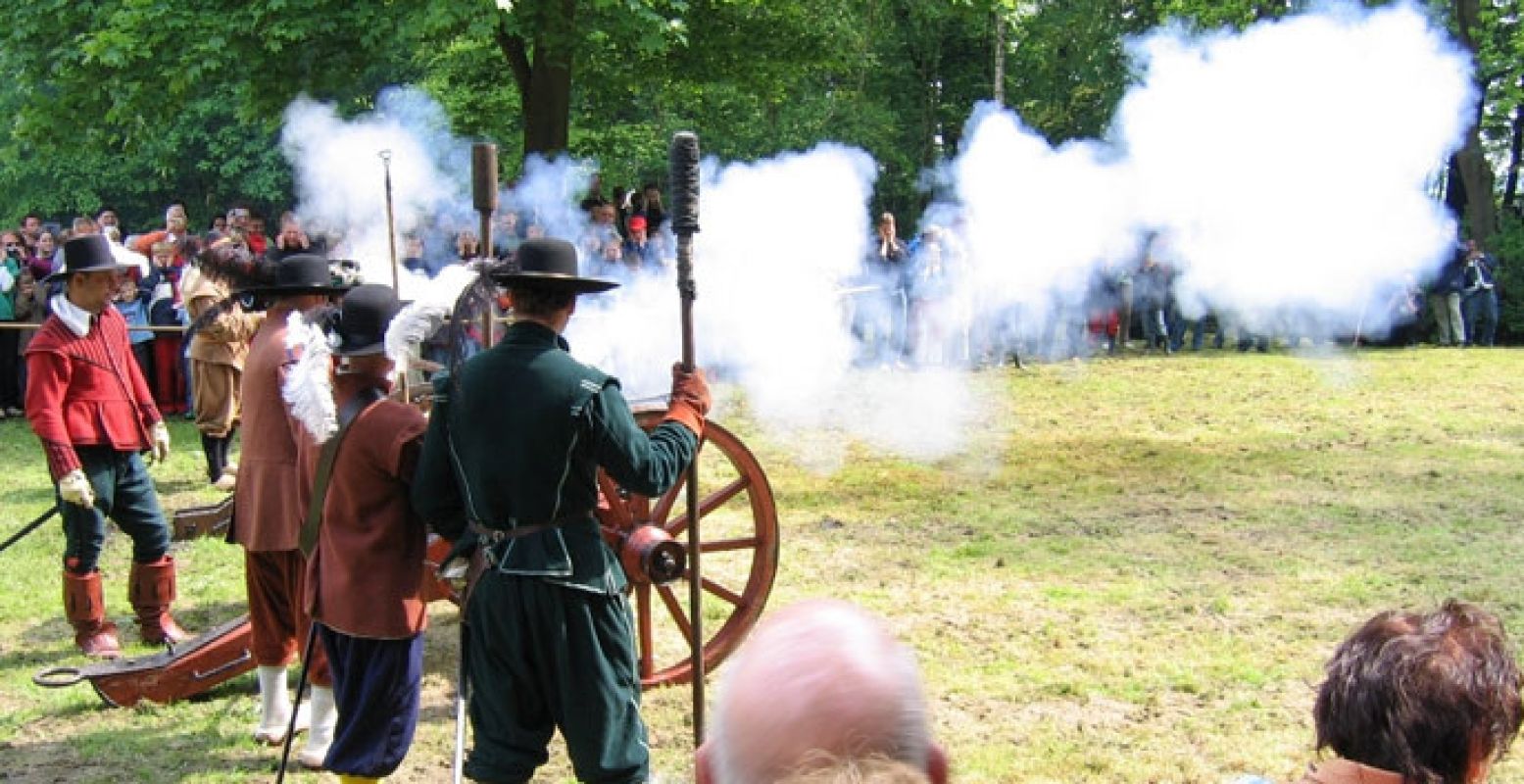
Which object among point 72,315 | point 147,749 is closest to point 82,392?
point 72,315

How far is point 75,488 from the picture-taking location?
5.40 meters

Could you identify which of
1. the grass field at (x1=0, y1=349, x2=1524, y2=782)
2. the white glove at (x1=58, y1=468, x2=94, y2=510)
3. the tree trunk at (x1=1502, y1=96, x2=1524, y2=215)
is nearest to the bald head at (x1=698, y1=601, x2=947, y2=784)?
the grass field at (x1=0, y1=349, x2=1524, y2=782)

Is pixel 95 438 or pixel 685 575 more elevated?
pixel 95 438

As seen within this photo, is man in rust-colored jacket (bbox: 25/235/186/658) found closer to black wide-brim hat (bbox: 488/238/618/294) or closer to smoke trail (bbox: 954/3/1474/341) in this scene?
black wide-brim hat (bbox: 488/238/618/294)

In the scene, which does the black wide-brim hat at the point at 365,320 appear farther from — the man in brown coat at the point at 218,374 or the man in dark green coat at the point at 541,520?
the man in brown coat at the point at 218,374

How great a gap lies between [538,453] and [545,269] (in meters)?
0.51

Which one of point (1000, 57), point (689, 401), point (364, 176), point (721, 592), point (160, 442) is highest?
point (1000, 57)

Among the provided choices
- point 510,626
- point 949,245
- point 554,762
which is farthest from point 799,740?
point 949,245

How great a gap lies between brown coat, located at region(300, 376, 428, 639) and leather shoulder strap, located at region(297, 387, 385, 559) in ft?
0.11

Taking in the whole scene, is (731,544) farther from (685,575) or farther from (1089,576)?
(1089,576)

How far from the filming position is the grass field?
473 centimetres

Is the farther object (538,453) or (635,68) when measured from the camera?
(635,68)

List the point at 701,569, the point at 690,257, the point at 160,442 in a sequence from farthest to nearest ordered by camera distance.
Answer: the point at 160,442
the point at 701,569
the point at 690,257

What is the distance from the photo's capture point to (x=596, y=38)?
12672mm
